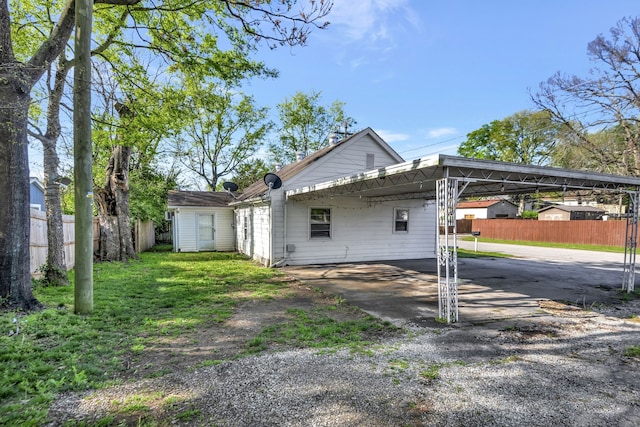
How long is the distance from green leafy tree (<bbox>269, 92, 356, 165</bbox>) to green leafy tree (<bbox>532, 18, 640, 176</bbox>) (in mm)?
17842

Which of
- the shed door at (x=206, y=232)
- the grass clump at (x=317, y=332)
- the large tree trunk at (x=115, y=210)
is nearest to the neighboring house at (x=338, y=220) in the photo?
the shed door at (x=206, y=232)

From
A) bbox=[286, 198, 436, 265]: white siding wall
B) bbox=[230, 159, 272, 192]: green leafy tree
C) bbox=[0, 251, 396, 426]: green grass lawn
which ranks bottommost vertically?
bbox=[0, 251, 396, 426]: green grass lawn

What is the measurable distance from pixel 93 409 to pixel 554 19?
15477 millimetres

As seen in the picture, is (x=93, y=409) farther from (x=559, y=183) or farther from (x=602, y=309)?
(x=559, y=183)

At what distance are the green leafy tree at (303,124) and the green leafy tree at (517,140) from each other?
17830mm

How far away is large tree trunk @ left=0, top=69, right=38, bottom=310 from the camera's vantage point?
4449mm

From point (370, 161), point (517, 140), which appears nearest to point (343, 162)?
point (370, 161)

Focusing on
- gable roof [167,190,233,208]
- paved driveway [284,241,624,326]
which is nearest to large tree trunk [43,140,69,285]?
paved driveway [284,241,624,326]

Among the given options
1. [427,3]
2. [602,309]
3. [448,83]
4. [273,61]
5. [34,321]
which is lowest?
[602,309]

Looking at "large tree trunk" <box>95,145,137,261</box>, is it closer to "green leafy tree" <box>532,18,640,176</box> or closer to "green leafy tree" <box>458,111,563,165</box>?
"green leafy tree" <box>532,18,640,176</box>

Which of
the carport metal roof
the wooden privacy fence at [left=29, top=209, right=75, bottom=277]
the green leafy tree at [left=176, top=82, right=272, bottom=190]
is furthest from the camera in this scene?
the green leafy tree at [left=176, top=82, right=272, bottom=190]

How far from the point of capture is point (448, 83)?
50.4ft

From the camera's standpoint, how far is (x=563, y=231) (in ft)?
69.9

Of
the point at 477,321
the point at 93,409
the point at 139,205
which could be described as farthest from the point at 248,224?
the point at 93,409
